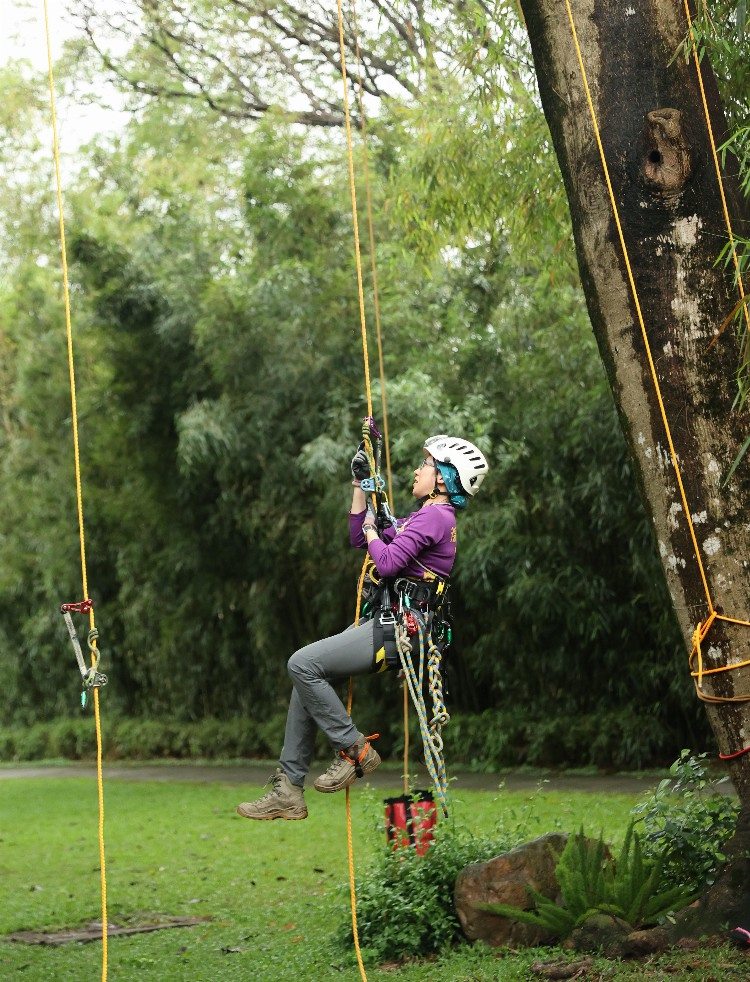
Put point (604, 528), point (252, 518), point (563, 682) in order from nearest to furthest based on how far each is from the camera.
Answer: point (604, 528)
point (563, 682)
point (252, 518)

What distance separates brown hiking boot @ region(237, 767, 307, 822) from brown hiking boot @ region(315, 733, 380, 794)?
9cm

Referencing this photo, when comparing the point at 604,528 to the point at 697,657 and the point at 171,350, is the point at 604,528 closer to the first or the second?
the point at 171,350

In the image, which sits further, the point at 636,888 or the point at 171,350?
the point at 171,350

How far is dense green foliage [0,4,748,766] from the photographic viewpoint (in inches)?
403

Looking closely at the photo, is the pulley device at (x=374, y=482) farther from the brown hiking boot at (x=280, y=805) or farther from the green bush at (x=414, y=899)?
the green bush at (x=414, y=899)

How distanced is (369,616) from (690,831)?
1563 millimetres

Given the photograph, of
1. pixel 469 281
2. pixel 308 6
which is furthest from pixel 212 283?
pixel 308 6

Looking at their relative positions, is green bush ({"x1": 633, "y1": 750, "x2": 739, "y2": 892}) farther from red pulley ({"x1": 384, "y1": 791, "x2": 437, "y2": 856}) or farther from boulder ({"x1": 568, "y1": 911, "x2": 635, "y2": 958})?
red pulley ({"x1": 384, "y1": 791, "x2": 437, "y2": 856})

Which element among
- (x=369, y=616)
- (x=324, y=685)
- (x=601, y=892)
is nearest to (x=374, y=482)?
(x=369, y=616)

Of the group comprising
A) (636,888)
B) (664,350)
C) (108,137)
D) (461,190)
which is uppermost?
(108,137)

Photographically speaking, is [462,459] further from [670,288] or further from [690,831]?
[690,831]

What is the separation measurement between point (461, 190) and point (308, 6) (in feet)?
22.8

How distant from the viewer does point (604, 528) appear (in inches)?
426

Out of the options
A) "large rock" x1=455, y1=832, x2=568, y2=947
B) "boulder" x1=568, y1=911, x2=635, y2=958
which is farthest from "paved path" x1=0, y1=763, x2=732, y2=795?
"boulder" x1=568, y1=911, x2=635, y2=958
